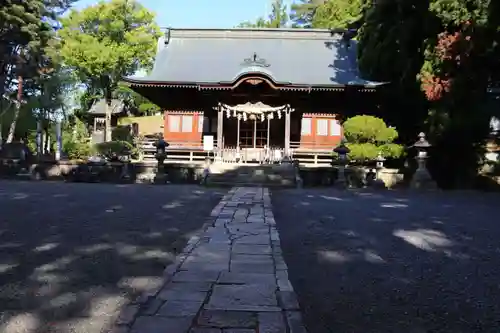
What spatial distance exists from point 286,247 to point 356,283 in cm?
139

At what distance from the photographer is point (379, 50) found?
16250 mm

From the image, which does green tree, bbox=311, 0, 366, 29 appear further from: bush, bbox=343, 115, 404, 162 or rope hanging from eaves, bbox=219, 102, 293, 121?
bush, bbox=343, 115, 404, 162

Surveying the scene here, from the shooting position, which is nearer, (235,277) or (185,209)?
(235,277)

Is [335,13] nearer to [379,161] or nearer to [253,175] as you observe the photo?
[379,161]

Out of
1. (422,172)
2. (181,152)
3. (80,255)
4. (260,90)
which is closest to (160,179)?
(181,152)

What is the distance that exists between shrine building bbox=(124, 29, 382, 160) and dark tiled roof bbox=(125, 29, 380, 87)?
45 mm

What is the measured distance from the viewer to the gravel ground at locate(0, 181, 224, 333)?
2840 millimetres

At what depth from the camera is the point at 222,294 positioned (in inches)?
121

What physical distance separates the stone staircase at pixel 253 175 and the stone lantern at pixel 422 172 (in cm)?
368

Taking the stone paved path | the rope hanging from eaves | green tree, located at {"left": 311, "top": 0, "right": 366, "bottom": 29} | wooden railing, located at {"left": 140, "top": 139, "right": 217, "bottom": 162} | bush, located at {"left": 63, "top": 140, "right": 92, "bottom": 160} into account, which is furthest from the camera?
green tree, located at {"left": 311, "top": 0, "right": 366, "bottom": 29}

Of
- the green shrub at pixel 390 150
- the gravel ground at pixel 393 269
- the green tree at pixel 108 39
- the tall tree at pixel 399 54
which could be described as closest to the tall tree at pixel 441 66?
the tall tree at pixel 399 54

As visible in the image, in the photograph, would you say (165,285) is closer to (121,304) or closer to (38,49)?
(121,304)

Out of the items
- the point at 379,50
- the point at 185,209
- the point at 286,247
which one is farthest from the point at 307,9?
the point at 286,247

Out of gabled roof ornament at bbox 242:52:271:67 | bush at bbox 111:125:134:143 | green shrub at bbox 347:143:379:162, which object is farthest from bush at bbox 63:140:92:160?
green shrub at bbox 347:143:379:162
